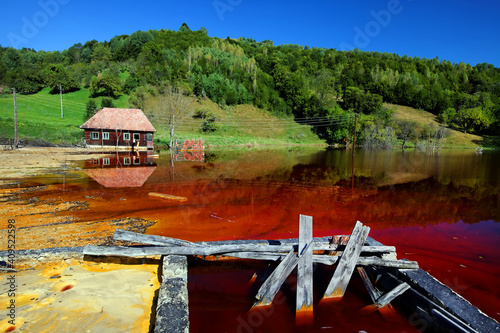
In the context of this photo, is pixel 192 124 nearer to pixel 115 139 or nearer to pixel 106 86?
pixel 106 86

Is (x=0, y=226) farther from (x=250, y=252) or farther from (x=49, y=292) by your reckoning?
(x=250, y=252)

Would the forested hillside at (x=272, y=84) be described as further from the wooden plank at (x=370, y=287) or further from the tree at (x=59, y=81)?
the wooden plank at (x=370, y=287)

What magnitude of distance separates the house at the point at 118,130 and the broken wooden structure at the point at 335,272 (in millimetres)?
35333

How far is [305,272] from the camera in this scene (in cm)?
483

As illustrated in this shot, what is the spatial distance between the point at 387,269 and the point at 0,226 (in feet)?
31.7

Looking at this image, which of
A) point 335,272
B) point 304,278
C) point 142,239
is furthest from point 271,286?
point 142,239

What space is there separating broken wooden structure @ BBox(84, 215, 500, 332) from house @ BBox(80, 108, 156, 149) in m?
35.3

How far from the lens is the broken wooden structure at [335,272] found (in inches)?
171

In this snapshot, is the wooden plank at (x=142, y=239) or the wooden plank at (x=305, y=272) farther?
the wooden plank at (x=142, y=239)

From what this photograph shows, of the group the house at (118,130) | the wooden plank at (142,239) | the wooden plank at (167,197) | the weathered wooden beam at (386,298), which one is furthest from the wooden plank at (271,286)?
the house at (118,130)

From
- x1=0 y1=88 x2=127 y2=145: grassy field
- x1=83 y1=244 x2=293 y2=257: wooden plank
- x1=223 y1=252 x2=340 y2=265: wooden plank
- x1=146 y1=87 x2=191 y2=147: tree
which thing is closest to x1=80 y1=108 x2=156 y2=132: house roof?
x1=0 y1=88 x2=127 y2=145: grassy field

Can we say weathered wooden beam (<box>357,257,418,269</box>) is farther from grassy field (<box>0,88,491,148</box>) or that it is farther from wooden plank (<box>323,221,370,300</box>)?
grassy field (<box>0,88,491,148</box>)

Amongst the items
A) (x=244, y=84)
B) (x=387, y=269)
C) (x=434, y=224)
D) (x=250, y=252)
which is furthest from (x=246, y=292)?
(x=244, y=84)

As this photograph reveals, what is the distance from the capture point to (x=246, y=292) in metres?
5.28
